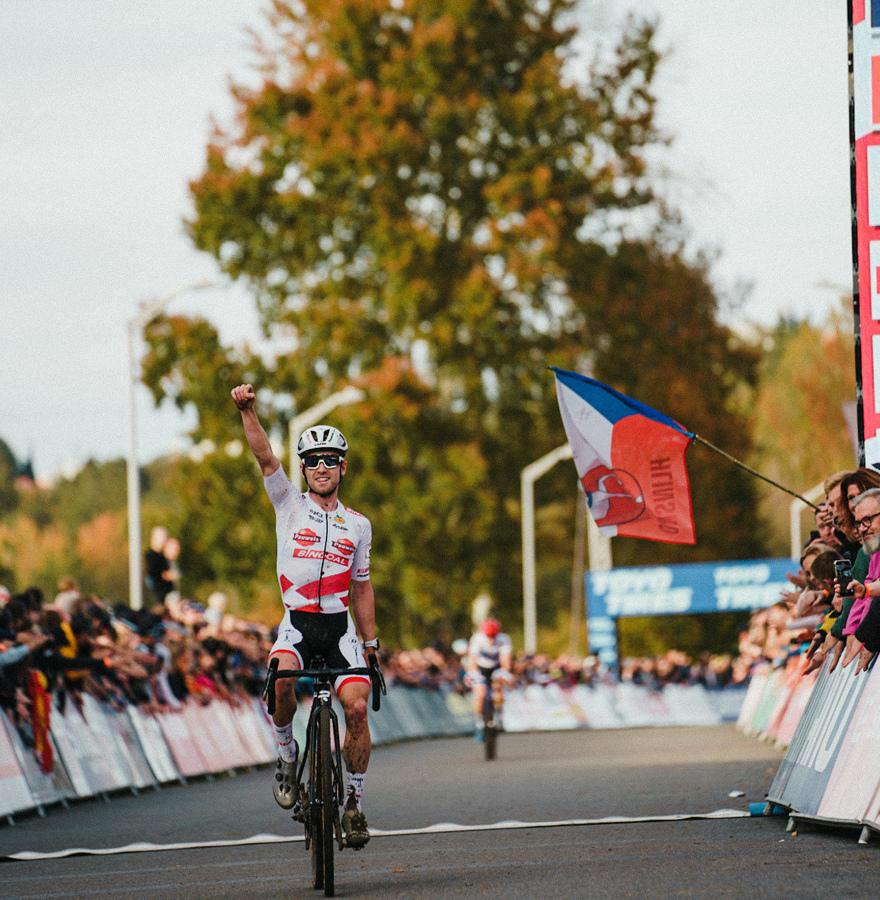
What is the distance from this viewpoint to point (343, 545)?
1210 centimetres

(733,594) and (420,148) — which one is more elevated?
(420,148)

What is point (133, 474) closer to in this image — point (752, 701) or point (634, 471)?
point (752, 701)

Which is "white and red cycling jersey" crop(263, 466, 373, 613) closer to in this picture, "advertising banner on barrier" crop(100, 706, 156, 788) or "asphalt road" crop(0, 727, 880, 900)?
"asphalt road" crop(0, 727, 880, 900)

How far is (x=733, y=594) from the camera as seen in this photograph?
171 ft

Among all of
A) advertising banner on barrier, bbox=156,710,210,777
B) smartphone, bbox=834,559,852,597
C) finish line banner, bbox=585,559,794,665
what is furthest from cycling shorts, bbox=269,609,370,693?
finish line banner, bbox=585,559,794,665

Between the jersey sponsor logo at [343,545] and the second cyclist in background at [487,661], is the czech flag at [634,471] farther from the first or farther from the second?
the second cyclist in background at [487,661]

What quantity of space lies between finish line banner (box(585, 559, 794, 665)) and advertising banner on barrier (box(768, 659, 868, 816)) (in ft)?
122

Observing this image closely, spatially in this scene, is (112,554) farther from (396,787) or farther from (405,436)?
(396,787)

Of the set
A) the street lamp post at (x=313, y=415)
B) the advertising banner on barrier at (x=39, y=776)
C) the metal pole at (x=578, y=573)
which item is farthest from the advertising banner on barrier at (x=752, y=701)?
the advertising banner on barrier at (x=39, y=776)

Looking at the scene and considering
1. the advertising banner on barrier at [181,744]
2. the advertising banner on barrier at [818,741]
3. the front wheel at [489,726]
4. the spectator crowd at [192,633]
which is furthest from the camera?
the front wheel at [489,726]

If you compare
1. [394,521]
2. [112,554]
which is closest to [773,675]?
[394,521]

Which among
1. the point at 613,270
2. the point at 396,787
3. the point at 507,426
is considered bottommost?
the point at 396,787

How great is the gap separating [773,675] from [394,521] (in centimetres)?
1680

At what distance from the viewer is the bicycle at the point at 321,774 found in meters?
11.3
